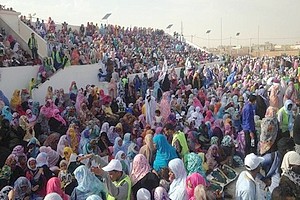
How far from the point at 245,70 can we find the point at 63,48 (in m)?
9.25

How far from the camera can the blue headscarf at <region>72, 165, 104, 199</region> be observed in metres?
5.03

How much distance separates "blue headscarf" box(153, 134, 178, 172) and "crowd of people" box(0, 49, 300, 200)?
2cm

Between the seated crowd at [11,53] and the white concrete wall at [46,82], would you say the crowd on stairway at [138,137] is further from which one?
the white concrete wall at [46,82]

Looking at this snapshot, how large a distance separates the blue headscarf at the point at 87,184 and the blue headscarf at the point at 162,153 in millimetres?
1553

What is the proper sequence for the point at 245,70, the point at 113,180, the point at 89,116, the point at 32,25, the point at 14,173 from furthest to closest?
1. the point at 245,70
2. the point at 32,25
3. the point at 89,116
4. the point at 14,173
5. the point at 113,180

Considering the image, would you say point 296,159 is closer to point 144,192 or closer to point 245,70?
point 144,192

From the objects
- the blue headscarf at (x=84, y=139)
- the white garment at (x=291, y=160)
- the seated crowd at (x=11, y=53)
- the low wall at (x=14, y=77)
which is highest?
the seated crowd at (x=11, y=53)

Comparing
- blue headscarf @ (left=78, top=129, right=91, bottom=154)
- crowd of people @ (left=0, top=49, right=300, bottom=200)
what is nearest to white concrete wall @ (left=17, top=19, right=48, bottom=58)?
crowd of people @ (left=0, top=49, right=300, bottom=200)

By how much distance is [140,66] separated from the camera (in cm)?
1844

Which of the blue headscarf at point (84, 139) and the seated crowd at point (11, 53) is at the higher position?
the seated crowd at point (11, 53)

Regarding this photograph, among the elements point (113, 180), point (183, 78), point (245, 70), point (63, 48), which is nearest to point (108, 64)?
point (63, 48)

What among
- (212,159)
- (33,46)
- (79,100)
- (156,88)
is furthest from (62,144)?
(33,46)

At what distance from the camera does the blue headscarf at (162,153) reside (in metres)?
6.59

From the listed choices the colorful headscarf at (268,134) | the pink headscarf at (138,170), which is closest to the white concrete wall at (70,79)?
the pink headscarf at (138,170)
